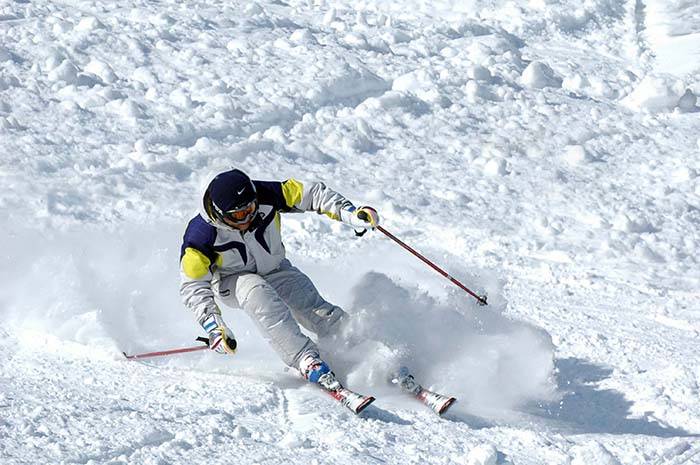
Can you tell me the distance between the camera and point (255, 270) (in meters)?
6.01

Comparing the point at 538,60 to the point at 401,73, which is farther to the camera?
the point at 538,60

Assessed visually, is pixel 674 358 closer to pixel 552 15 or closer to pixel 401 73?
pixel 401 73

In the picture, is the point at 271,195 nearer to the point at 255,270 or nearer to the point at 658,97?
the point at 255,270

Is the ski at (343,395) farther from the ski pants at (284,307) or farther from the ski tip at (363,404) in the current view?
the ski pants at (284,307)

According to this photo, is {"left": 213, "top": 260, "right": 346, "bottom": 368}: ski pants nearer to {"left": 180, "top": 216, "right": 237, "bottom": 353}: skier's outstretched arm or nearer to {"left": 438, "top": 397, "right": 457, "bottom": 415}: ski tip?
{"left": 180, "top": 216, "right": 237, "bottom": 353}: skier's outstretched arm

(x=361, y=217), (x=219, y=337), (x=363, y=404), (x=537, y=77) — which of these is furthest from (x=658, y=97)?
(x=219, y=337)

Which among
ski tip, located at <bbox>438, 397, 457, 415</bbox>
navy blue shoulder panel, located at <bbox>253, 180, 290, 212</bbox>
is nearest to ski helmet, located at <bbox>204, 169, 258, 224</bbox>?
navy blue shoulder panel, located at <bbox>253, 180, 290, 212</bbox>

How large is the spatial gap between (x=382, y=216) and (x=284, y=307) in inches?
147

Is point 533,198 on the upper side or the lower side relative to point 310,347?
lower

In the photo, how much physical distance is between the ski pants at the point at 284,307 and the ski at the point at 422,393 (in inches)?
21.6

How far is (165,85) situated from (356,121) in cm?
229

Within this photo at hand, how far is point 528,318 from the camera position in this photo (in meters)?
7.58

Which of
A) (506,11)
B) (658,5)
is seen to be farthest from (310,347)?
(658,5)

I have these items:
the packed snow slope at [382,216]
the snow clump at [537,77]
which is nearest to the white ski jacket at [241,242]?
the packed snow slope at [382,216]
